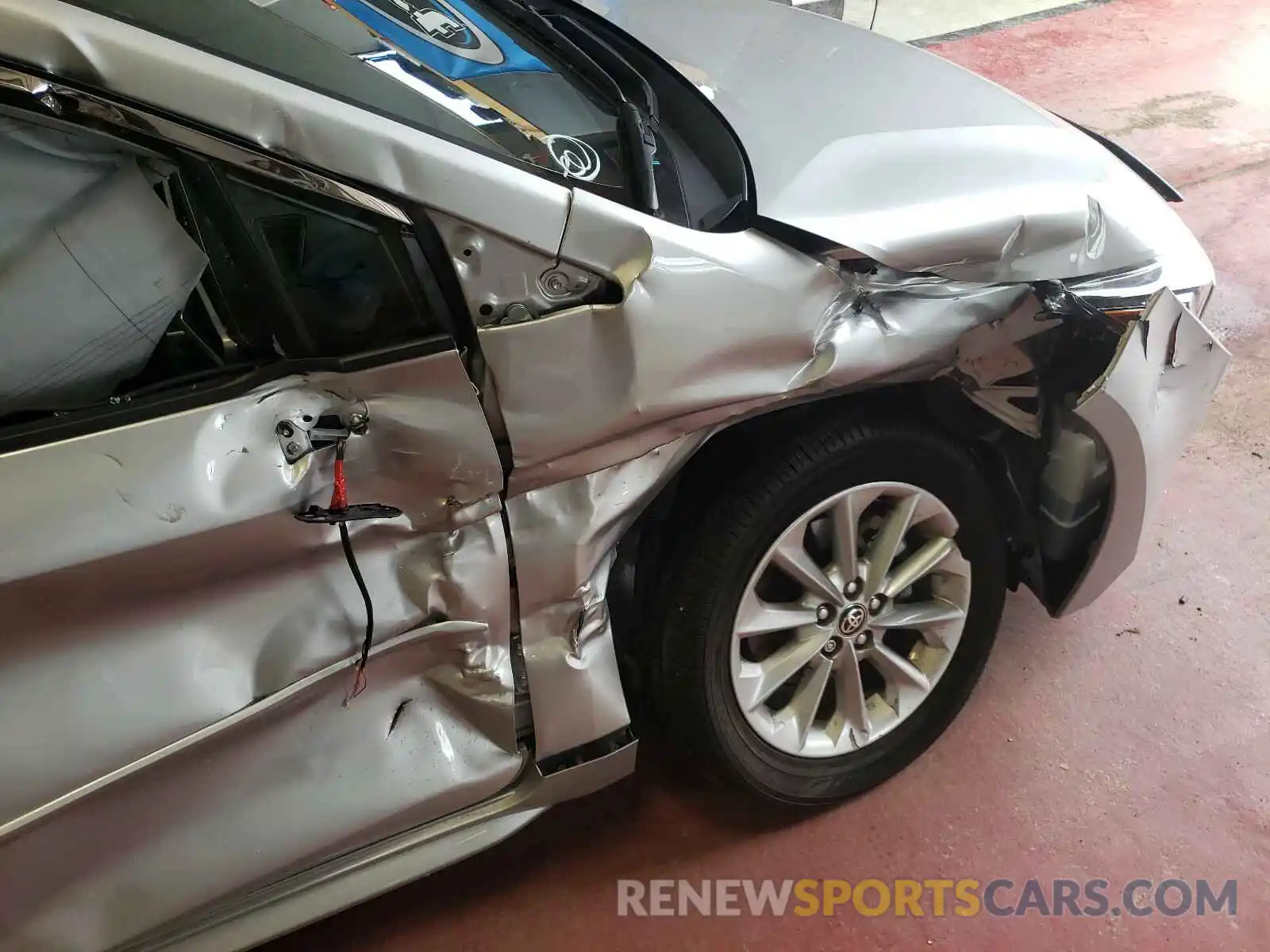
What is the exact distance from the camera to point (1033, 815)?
1.62 m

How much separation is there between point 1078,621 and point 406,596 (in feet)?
4.82

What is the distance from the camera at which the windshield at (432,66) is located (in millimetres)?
943

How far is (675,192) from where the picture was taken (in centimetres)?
121

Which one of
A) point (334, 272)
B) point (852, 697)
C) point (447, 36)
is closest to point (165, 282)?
point (334, 272)

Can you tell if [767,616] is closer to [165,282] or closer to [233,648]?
[233,648]

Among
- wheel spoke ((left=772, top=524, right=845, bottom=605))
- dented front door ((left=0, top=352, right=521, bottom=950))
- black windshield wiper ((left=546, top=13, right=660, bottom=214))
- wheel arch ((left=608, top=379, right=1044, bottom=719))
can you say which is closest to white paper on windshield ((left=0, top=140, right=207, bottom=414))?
dented front door ((left=0, top=352, right=521, bottom=950))

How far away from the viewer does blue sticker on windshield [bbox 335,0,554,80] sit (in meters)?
1.18

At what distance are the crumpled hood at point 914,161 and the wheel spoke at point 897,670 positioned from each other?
632 mm

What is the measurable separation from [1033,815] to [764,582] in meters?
0.64

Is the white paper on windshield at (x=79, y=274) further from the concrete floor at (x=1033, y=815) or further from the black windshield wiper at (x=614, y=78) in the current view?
the concrete floor at (x=1033, y=815)

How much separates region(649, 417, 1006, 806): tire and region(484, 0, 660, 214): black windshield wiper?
42cm

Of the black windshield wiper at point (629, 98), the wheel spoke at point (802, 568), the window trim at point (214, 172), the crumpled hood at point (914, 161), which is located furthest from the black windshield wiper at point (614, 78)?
the wheel spoke at point (802, 568)

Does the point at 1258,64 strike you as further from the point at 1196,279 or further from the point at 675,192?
the point at 675,192

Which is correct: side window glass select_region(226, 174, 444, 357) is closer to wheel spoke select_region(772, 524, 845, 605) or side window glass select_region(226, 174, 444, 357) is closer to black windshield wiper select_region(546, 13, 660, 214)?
black windshield wiper select_region(546, 13, 660, 214)
